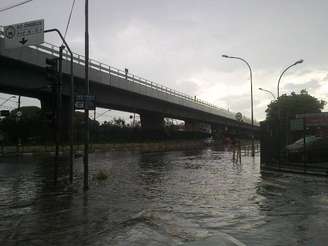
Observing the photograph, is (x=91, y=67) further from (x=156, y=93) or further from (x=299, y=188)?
(x=299, y=188)

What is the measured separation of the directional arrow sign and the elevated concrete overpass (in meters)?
8.23

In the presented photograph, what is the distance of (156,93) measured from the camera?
6506cm

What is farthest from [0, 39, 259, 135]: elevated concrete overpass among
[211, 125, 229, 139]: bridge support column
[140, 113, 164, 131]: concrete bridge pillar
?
[211, 125, 229, 139]: bridge support column

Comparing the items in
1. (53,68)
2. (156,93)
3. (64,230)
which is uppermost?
(156,93)

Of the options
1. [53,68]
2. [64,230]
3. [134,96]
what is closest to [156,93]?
[134,96]

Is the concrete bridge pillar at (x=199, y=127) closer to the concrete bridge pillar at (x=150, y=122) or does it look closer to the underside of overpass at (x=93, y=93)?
the underside of overpass at (x=93, y=93)

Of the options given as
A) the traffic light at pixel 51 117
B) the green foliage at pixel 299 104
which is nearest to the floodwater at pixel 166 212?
the traffic light at pixel 51 117

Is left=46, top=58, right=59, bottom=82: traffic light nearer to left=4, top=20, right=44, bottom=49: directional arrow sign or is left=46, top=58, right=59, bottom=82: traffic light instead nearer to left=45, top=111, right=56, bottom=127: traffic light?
left=45, top=111, right=56, bottom=127: traffic light

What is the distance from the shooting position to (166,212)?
12977 millimetres

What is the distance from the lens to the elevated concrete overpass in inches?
1422

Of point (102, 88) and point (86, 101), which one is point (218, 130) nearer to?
point (102, 88)

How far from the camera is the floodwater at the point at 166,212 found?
384 inches

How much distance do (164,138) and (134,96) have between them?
1135 inches

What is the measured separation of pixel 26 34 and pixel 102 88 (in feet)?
111
